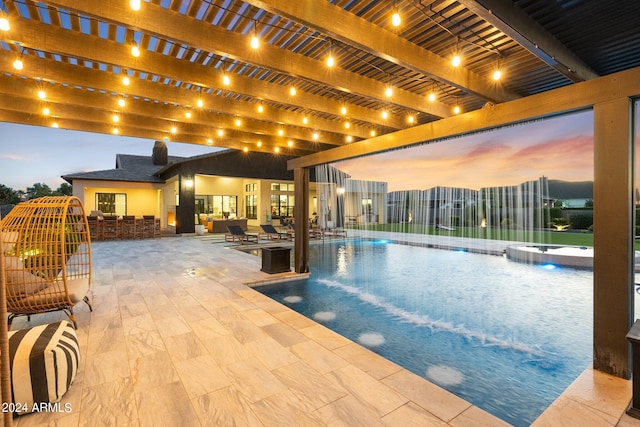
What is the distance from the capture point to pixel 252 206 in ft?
64.1

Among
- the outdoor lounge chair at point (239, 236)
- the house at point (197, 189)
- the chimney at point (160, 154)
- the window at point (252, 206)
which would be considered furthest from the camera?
the chimney at point (160, 154)

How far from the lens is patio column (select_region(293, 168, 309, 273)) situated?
707 cm

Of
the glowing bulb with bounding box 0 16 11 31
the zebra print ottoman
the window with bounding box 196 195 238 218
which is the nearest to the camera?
the zebra print ottoman

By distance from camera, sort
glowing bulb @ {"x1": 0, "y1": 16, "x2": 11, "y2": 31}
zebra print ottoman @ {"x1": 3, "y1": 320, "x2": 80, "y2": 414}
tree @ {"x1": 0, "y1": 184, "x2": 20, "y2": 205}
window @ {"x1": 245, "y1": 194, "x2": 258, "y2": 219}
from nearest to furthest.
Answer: zebra print ottoman @ {"x1": 3, "y1": 320, "x2": 80, "y2": 414} < glowing bulb @ {"x1": 0, "y1": 16, "x2": 11, "y2": 31} < window @ {"x1": 245, "y1": 194, "x2": 258, "y2": 219} < tree @ {"x1": 0, "y1": 184, "x2": 20, "y2": 205}

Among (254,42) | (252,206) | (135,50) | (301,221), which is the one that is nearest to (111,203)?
(252,206)

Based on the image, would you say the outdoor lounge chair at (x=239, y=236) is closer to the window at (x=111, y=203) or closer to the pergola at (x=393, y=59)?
the pergola at (x=393, y=59)

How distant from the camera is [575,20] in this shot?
2375 mm

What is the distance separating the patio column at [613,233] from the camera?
2.58 metres

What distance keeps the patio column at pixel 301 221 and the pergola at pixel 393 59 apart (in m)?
3.03

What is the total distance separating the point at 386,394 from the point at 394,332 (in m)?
1.97

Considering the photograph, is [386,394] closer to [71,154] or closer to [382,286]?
[382,286]

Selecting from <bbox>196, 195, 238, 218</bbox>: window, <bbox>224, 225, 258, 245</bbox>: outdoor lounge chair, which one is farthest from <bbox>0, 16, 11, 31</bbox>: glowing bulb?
<bbox>196, 195, 238, 218</bbox>: window

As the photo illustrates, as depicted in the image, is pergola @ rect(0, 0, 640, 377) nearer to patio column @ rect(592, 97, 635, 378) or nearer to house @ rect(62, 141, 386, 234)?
patio column @ rect(592, 97, 635, 378)

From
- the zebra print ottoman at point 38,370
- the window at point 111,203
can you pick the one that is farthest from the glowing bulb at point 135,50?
the window at point 111,203
